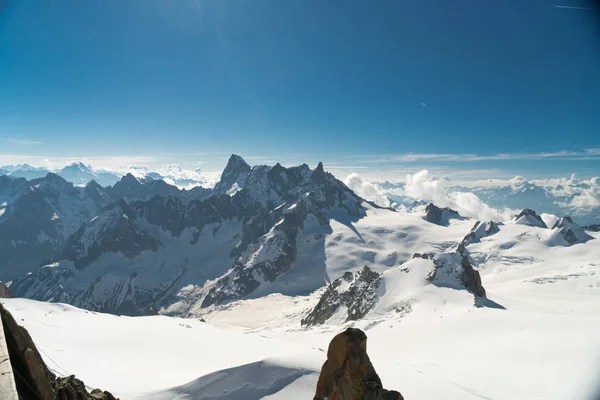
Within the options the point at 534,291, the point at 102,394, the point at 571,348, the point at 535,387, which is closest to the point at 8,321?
the point at 102,394

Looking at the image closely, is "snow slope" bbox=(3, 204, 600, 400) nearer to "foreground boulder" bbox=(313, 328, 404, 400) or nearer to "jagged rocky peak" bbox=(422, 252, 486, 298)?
"jagged rocky peak" bbox=(422, 252, 486, 298)

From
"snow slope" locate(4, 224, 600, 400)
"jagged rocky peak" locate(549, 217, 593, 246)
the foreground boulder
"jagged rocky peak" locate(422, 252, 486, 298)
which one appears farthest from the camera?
"jagged rocky peak" locate(549, 217, 593, 246)

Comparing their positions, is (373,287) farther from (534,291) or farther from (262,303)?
(262,303)

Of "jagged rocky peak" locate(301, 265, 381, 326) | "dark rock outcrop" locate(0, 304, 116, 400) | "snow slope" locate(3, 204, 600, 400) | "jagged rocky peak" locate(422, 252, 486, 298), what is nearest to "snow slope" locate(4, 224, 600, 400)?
"snow slope" locate(3, 204, 600, 400)

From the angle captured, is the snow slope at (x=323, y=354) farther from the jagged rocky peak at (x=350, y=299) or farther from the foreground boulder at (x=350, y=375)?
the jagged rocky peak at (x=350, y=299)

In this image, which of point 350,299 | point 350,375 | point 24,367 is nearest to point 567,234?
point 350,299
